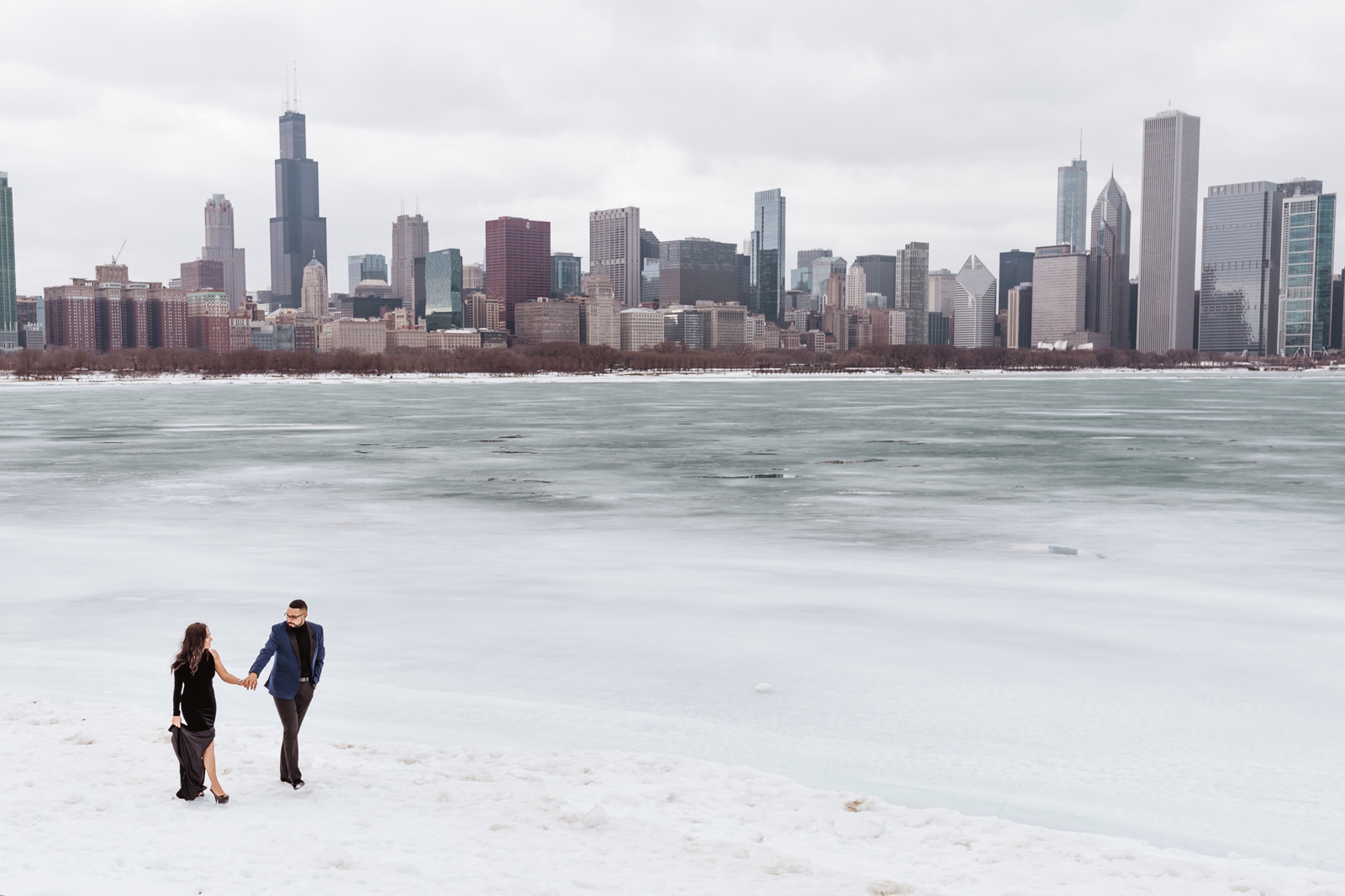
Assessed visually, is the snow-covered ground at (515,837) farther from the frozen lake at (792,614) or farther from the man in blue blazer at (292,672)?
the frozen lake at (792,614)

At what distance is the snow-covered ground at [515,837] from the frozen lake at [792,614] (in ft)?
2.01

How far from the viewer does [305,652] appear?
27.0 feet

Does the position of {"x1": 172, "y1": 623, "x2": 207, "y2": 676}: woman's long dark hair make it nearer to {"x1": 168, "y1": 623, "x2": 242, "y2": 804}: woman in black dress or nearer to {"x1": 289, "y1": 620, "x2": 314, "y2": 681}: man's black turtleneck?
{"x1": 168, "y1": 623, "x2": 242, "y2": 804}: woman in black dress

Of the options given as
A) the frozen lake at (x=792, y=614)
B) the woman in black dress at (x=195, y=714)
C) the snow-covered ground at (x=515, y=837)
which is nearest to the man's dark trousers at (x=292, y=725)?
the snow-covered ground at (x=515, y=837)

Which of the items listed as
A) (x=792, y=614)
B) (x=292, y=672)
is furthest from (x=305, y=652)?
(x=792, y=614)

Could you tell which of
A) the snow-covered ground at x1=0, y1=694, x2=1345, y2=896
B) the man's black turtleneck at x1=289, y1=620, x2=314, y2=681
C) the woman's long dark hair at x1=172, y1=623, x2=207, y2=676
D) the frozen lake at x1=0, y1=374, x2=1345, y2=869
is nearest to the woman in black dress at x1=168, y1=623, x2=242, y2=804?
the woman's long dark hair at x1=172, y1=623, x2=207, y2=676

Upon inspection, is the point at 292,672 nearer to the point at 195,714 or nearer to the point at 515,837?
the point at 195,714

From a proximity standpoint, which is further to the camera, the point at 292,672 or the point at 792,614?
the point at 792,614

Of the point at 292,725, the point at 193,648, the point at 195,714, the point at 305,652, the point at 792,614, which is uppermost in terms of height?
the point at 193,648

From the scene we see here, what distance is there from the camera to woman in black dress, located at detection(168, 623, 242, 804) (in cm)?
777

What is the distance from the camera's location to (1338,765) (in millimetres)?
8984

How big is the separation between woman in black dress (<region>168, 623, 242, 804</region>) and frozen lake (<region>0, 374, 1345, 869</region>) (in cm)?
207

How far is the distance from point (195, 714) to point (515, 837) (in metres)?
2.44

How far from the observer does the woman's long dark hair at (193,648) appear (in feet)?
25.2
